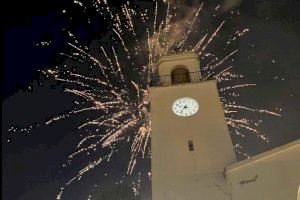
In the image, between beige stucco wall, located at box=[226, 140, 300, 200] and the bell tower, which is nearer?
beige stucco wall, located at box=[226, 140, 300, 200]

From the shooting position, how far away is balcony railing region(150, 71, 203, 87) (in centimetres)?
2178

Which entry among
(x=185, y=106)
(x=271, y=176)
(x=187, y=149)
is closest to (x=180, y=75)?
(x=185, y=106)

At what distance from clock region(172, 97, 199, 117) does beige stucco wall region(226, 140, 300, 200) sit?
484 centimetres

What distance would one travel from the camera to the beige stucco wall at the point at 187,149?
1738 centimetres

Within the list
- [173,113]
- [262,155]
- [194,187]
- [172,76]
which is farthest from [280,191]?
[172,76]

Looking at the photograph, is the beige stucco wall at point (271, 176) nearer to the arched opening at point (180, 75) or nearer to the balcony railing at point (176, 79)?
the balcony railing at point (176, 79)

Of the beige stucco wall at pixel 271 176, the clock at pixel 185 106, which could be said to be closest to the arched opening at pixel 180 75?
the clock at pixel 185 106

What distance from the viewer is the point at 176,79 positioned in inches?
887

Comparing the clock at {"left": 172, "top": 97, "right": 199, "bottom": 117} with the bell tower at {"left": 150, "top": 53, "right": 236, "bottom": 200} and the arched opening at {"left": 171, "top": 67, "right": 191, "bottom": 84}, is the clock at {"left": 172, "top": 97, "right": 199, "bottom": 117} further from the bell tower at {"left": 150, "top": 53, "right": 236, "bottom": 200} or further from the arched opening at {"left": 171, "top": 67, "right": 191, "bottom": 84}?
the arched opening at {"left": 171, "top": 67, "right": 191, "bottom": 84}

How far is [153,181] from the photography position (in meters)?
17.9

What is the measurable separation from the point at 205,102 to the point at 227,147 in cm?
301

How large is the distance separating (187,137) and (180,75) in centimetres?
483

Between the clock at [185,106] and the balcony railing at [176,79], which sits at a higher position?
the balcony railing at [176,79]

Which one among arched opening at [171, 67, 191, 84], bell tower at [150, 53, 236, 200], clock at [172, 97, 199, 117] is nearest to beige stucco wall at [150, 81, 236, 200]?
bell tower at [150, 53, 236, 200]
